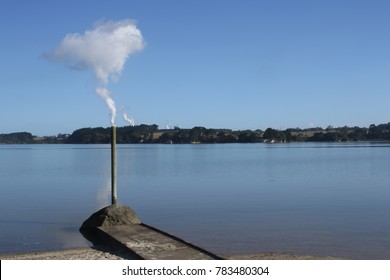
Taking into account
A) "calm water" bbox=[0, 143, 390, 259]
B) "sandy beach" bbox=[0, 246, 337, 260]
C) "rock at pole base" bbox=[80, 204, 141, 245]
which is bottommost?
"calm water" bbox=[0, 143, 390, 259]

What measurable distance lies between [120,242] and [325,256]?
17.3 feet

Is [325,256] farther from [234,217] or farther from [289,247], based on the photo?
[234,217]

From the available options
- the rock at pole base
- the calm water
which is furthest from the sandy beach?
the rock at pole base

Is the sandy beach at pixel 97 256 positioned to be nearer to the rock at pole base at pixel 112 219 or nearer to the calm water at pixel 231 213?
the calm water at pixel 231 213

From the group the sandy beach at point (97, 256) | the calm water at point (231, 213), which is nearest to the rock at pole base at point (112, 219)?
the calm water at point (231, 213)

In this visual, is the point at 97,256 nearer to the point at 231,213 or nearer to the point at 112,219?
the point at 112,219

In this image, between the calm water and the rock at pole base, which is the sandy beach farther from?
the rock at pole base

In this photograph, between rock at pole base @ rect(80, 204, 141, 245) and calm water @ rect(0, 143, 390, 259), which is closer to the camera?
calm water @ rect(0, 143, 390, 259)

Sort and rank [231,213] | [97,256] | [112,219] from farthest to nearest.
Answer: [231,213], [112,219], [97,256]

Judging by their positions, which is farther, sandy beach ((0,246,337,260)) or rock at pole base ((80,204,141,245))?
rock at pole base ((80,204,141,245))

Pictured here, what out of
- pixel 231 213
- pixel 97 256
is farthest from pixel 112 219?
pixel 231 213

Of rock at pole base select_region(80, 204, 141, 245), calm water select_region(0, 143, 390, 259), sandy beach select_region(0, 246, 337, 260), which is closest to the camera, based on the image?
sandy beach select_region(0, 246, 337, 260)

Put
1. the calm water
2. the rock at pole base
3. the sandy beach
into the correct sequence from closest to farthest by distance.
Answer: the sandy beach < the calm water < the rock at pole base

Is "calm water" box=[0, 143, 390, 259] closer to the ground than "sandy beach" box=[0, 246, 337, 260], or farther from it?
closer to the ground
